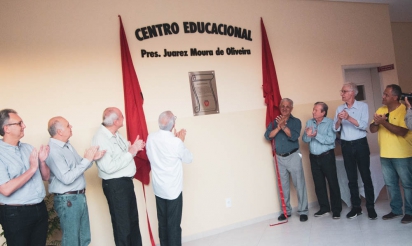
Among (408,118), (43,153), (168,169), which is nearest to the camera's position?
(43,153)

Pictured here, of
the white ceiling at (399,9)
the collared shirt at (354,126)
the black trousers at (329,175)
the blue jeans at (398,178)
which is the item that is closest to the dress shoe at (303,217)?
the black trousers at (329,175)

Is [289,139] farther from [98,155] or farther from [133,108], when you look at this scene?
[98,155]

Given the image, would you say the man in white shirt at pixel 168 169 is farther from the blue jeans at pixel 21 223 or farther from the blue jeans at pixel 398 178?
the blue jeans at pixel 398 178

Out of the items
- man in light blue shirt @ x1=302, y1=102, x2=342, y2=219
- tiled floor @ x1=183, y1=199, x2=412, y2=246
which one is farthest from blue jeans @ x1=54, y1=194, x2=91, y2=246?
man in light blue shirt @ x1=302, y1=102, x2=342, y2=219

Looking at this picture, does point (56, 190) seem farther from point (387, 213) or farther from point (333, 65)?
point (333, 65)

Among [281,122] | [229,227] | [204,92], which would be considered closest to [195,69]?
[204,92]

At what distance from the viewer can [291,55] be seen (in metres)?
5.41

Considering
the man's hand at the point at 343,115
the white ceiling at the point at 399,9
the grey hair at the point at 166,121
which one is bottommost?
the man's hand at the point at 343,115

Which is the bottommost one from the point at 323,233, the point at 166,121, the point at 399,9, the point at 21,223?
the point at 323,233

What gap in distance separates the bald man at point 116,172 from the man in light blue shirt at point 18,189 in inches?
24.6

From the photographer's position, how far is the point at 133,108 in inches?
162

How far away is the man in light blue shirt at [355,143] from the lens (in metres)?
4.45

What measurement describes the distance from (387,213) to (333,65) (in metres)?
2.40

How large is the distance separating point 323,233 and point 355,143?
1172mm
